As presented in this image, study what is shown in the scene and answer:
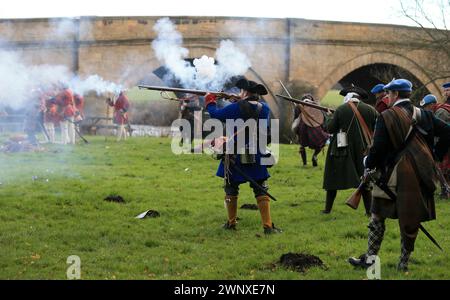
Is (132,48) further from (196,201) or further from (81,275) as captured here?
(81,275)

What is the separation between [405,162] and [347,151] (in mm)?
3467

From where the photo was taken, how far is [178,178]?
14414 millimetres

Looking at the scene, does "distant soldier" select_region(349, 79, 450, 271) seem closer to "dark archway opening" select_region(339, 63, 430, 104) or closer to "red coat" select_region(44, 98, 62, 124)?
"red coat" select_region(44, 98, 62, 124)

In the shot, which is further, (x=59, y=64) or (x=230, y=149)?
(x=59, y=64)

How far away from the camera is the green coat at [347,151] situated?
405 inches

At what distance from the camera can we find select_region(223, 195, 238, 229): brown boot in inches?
369

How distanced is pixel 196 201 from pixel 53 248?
3920 millimetres

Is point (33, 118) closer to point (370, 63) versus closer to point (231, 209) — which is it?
point (231, 209)

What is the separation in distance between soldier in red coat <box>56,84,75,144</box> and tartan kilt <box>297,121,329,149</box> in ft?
27.6

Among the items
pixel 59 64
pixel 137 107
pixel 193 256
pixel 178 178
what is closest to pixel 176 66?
pixel 178 178

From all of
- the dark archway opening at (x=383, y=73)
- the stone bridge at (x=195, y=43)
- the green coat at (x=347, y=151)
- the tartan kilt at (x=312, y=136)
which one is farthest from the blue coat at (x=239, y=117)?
the dark archway opening at (x=383, y=73)

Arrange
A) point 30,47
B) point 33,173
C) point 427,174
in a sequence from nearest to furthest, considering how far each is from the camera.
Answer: point 427,174, point 33,173, point 30,47

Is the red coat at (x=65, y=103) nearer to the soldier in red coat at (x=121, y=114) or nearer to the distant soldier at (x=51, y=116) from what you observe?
the distant soldier at (x=51, y=116)

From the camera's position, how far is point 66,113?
21.9 m
